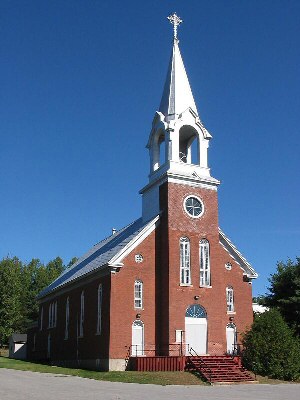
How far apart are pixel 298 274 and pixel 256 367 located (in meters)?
11.4

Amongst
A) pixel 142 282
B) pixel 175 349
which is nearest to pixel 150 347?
pixel 175 349

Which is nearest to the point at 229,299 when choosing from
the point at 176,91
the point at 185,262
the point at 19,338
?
the point at 185,262

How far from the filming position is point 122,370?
107ft

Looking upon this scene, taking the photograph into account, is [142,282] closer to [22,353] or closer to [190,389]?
[190,389]

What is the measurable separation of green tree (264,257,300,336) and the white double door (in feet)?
25.5

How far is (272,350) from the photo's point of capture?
31.5 meters

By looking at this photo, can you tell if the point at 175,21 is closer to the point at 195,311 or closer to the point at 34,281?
the point at 195,311

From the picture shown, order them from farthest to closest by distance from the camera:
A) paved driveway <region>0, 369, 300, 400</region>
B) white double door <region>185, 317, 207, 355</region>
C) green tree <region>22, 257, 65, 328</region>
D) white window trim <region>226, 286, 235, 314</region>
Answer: green tree <region>22, 257, 65, 328</region> → white window trim <region>226, 286, 235, 314</region> → white double door <region>185, 317, 207, 355</region> → paved driveway <region>0, 369, 300, 400</region>

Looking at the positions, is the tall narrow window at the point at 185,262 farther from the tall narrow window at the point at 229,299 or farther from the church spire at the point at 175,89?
the church spire at the point at 175,89

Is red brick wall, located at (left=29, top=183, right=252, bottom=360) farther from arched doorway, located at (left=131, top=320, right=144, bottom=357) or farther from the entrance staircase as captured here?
the entrance staircase

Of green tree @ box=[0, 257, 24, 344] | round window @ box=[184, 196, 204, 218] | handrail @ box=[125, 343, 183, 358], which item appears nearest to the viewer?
handrail @ box=[125, 343, 183, 358]

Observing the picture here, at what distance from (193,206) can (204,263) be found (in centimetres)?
430

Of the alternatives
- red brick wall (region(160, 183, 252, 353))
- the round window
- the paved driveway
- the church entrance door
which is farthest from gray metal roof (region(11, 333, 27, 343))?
the paved driveway

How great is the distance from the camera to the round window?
37.5m
